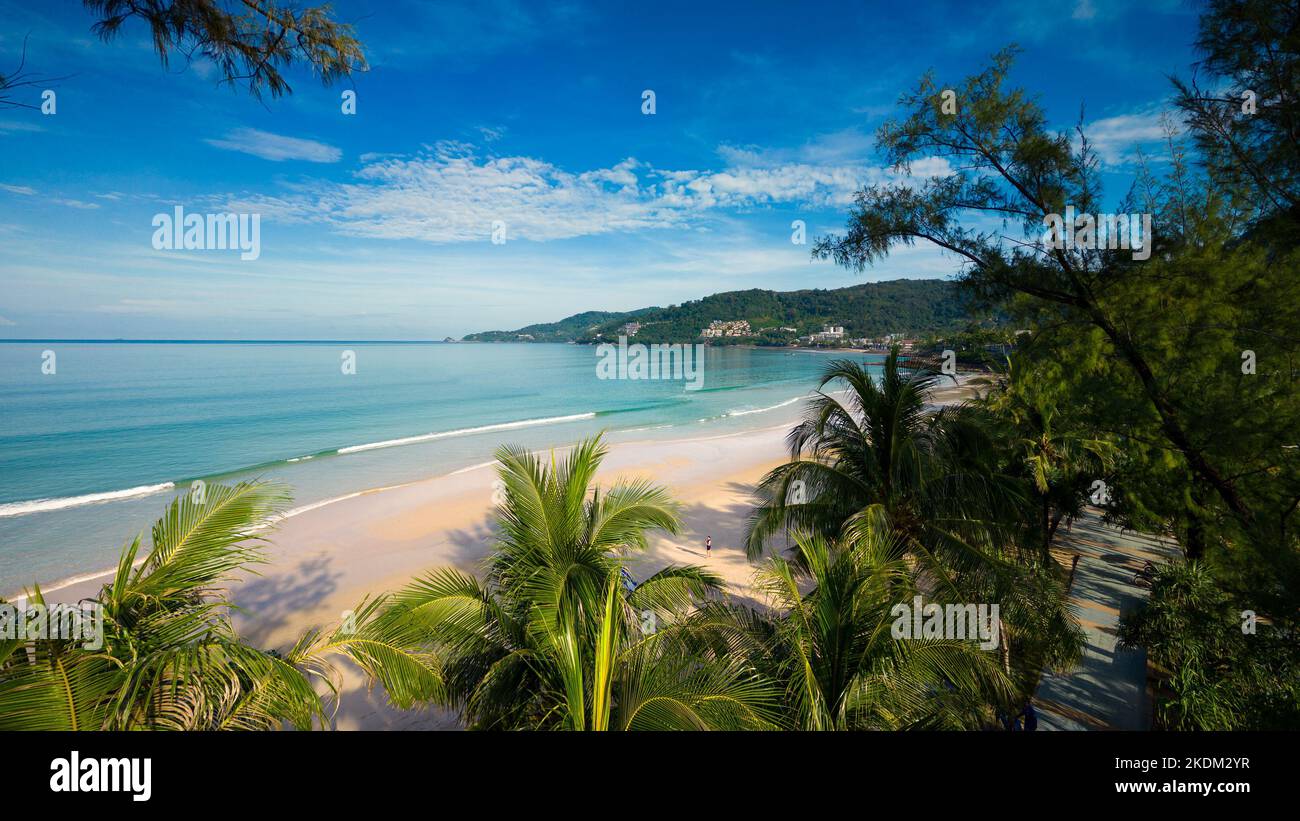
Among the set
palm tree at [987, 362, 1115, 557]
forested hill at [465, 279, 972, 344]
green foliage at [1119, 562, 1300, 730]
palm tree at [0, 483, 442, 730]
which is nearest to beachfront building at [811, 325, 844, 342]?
forested hill at [465, 279, 972, 344]

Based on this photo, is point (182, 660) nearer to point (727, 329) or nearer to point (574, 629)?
point (574, 629)

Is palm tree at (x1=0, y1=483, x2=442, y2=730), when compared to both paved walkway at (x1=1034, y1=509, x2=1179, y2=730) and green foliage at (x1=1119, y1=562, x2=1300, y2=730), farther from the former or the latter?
green foliage at (x1=1119, y1=562, x2=1300, y2=730)

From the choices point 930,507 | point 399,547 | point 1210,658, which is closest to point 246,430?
point 399,547

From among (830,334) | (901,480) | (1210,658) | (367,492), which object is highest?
(830,334)

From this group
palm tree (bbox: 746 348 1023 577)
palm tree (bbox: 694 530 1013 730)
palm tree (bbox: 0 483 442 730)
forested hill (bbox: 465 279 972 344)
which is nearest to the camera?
palm tree (bbox: 0 483 442 730)

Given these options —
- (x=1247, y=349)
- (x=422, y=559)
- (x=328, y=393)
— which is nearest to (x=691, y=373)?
(x=328, y=393)
